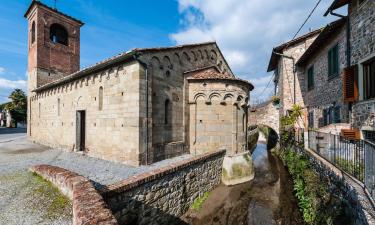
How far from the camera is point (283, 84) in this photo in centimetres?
1669

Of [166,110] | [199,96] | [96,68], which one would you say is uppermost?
[96,68]

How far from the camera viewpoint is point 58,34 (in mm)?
18016

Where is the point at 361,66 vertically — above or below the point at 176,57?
below

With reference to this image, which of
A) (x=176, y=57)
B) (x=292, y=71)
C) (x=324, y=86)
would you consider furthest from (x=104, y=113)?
(x=292, y=71)

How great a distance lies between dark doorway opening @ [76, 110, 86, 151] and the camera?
11906 millimetres

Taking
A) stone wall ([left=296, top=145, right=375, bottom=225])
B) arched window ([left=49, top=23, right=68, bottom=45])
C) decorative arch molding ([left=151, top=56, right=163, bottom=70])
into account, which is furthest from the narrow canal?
arched window ([left=49, top=23, right=68, bottom=45])

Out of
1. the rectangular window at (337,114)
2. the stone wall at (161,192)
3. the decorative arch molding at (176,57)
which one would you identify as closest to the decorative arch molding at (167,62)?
Answer: the decorative arch molding at (176,57)

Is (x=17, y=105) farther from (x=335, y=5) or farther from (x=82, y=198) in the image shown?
(x=335, y=5)

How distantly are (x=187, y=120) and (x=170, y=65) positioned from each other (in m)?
3.13

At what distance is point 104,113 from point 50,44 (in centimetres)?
1191

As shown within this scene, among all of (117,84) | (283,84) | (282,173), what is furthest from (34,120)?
(283,84)

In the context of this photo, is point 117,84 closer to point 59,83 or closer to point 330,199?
point 59,83

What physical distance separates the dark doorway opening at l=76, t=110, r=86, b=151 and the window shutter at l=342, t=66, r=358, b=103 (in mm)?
13455

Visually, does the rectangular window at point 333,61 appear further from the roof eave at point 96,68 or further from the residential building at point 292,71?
the roof eave at point 96,68
